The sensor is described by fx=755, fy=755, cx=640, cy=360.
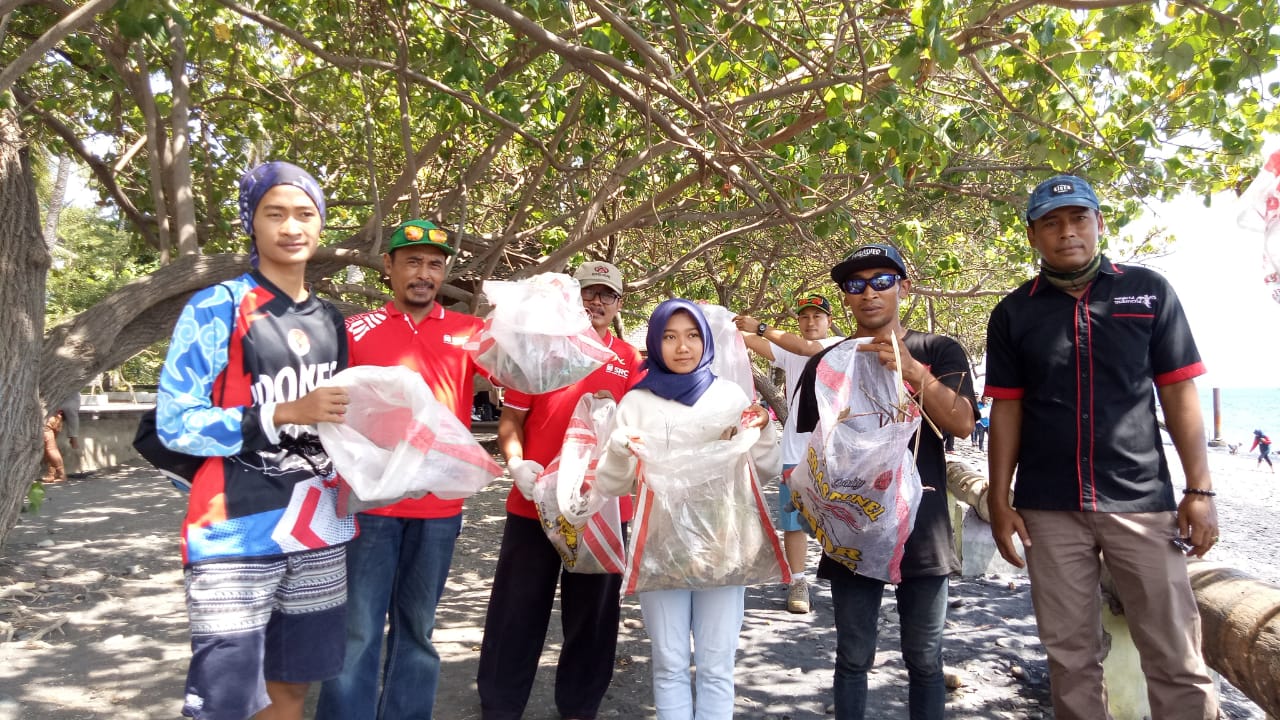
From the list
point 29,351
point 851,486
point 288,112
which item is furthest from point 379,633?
point 288,112

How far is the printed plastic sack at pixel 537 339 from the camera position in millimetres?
2453

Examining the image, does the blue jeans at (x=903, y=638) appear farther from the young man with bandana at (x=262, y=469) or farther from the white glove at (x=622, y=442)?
the young man with bandana at (x=262, y=469)

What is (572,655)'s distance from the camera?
2.91 m

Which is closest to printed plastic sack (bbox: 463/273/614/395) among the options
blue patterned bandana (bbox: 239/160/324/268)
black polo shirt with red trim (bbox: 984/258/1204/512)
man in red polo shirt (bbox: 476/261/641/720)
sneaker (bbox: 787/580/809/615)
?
man in red polo shirt (bbox: 476/261/641/720)

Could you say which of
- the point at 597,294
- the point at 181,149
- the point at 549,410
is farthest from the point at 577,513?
the point at 181,149

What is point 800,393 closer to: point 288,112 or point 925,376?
point 925,376

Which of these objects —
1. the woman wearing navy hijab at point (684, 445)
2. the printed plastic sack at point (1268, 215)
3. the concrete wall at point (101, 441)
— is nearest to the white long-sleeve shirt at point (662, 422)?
the woman wearing navy hijab at point (684, 445)

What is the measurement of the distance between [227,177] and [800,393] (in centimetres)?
582

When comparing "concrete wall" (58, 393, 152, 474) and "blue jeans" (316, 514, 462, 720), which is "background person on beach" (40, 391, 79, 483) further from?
"blue jeans" (316, 514, 462, 720)

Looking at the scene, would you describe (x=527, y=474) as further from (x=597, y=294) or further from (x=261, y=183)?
(x=261, y=183)

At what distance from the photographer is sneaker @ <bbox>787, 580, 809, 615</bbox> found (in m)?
4.52

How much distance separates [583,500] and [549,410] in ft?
1.72

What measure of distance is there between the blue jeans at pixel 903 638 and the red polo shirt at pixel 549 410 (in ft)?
2.69

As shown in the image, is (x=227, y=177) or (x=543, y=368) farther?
(x=227, y=177)
